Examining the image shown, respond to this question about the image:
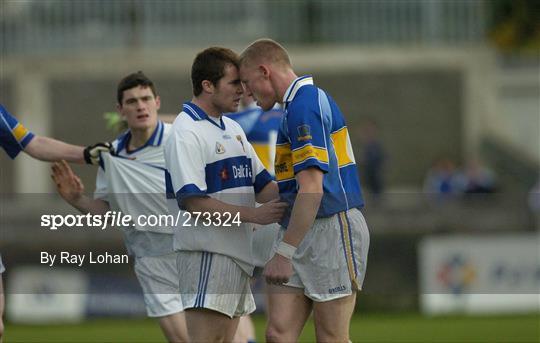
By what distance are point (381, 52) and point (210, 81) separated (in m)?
17.8

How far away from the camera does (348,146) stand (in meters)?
7.46

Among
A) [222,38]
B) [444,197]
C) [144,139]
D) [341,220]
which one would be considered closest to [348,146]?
[341,220]

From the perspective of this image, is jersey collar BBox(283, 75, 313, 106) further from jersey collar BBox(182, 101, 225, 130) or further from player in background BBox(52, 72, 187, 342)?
player in background BBox(52, 72, 187, 342)

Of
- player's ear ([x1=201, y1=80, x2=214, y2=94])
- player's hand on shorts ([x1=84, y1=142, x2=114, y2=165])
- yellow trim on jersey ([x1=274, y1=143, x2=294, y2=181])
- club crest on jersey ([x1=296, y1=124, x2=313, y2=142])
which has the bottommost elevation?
player's hand on shorts ([x1=84, y1=142, x2=114, y2=165])

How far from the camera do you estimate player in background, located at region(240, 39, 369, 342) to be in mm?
7281

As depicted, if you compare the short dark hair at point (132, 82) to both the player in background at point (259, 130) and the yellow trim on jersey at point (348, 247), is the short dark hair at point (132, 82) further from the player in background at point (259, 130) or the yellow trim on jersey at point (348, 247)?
the yellow trim on jersey at point (348, 247)

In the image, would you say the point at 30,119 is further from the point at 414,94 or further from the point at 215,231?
the point at 215,231

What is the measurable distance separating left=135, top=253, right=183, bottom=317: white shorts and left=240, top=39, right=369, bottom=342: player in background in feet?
6.32

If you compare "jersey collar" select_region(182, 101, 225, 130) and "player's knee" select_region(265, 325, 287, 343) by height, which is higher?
"jersey collar" select_region(182, 101, 225, 130)

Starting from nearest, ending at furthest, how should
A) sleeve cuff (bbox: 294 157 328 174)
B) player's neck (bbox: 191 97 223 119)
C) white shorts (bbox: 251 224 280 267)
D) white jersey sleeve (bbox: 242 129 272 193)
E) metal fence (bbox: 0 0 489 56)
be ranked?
sleeve cuff (bbox: 294 157 328 174), player's neck (bbox: 191 97 223 119), white jersey sleeve (bbox: 242 129 272 193), white shorts (bbox: 251 224 280 267), metal fence (bbox: 0 0 489 56)

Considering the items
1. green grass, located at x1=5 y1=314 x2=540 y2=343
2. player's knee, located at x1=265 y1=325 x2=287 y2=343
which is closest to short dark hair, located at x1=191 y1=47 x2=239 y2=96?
player's knee, located at x1=265 y1=325 x2=287 y2=343

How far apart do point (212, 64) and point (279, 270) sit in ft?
4.38

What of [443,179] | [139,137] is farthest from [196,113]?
[443,179]

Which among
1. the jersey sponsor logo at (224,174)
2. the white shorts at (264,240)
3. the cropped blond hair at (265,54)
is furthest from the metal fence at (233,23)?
the cropped blond hair at (265,54)
